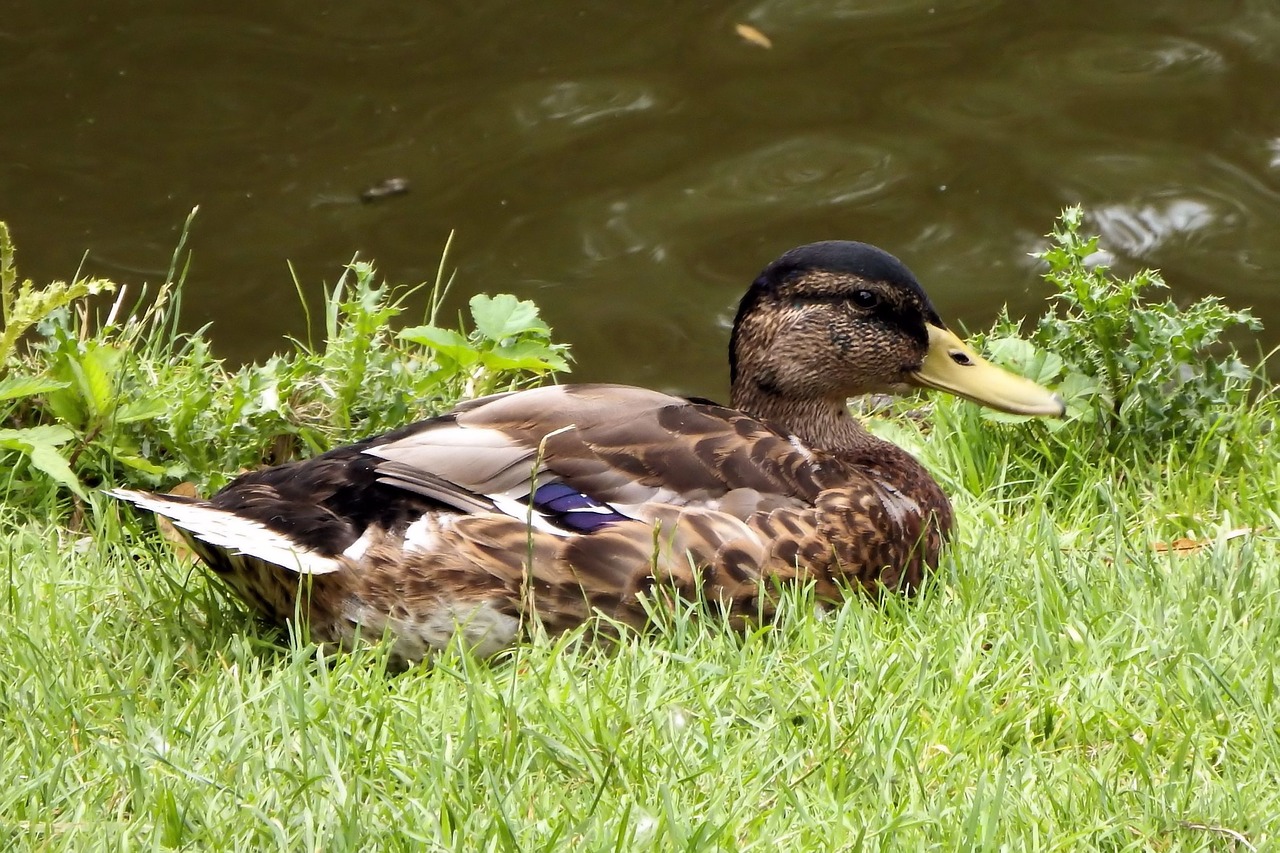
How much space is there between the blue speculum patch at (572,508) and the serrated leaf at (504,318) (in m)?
1.06

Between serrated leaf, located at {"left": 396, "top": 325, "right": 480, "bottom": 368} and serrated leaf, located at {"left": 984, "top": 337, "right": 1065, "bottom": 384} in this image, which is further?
serrated leaf, located at {"left": 984, "top": 337, "right": 1065, "bottom": 384}

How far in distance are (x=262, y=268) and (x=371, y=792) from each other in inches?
178

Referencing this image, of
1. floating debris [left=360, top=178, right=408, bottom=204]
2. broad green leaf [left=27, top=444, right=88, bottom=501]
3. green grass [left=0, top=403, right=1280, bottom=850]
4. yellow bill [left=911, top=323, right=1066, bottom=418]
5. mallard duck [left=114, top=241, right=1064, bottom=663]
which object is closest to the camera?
green grass [left=0, top=403, right=1280, bottom=850]

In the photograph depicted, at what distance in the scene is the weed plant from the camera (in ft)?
8.25

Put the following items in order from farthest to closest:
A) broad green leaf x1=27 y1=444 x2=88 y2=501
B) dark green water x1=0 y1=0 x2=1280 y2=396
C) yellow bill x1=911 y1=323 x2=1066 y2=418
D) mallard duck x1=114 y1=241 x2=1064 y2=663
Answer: dark green water x1=0 y1=0 x2=1280 y2=396 < yellow bill x1=911 y1=323 x2=1066 y2=418 < broad green leaf x1=27 y1=444 x2=88 y2=501 < mallard duck x1=114 y1=241 x2=1064 y2=663

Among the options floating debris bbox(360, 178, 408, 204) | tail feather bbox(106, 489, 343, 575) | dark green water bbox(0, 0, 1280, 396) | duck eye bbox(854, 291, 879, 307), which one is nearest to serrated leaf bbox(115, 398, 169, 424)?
tail feather bbox(106, 489, 343, 575)

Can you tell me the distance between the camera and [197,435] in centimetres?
419

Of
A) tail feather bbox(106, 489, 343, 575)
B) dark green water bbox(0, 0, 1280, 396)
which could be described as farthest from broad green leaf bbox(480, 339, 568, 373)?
dark green water bbox(0, 0, 1280, 396)

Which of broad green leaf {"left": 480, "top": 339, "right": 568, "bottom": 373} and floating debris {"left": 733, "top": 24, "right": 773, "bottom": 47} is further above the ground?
floating debris {"left": 733, "top": 24, "right": 773, "bottom": 47}

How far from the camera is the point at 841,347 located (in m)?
3.96

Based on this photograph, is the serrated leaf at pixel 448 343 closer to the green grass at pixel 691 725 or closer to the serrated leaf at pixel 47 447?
the serrated leaf at pixel 47 447

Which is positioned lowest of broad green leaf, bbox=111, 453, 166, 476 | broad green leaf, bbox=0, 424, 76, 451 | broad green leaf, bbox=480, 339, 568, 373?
broad green leaf, bbox=111, 453, 166, 476

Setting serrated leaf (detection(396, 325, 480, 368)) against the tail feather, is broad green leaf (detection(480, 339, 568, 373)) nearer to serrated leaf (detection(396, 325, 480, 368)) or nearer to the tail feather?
serrated leaf (detection(396, 325, 480, 368))

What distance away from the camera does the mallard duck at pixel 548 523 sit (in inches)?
127
